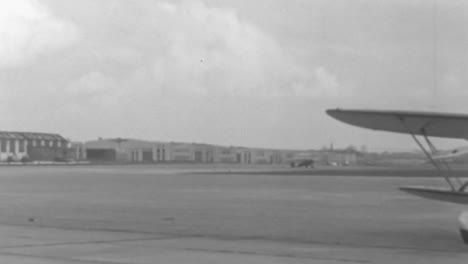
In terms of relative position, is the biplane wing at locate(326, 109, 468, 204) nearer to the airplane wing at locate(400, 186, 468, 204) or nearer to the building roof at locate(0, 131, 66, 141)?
the airplane wing at locate(400, 186, 468, 204)

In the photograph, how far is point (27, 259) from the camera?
1172 cm

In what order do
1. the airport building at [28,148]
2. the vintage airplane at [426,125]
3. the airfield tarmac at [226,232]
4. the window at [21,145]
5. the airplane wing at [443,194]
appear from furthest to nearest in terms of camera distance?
1. the window at [21,145]
2. the airport building at [28,148]
3. the airplane wing at [443,194]
4. the vintage airplane at [426,125]
5. the airfield tarmac at [226,232]

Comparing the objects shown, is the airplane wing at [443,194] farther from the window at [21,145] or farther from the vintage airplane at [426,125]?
the window at [21,145]

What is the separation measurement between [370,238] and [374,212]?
307 inches

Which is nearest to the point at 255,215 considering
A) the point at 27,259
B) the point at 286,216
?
the point at 286,216

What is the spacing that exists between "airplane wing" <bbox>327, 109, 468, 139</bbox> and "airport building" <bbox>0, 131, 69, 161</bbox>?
153707mm

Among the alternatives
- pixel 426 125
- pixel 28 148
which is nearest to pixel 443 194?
pixel 426 125

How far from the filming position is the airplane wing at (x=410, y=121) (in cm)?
1559

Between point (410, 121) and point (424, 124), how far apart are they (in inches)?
13.6

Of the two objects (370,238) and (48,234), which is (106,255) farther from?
(370,238)

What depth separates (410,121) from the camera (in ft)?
54.7

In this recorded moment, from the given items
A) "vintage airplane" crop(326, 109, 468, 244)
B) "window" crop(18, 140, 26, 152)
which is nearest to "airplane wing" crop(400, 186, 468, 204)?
"vintage airplane" crop(326, 109, 468, 244)

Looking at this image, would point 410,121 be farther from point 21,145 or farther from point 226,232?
point 21,145

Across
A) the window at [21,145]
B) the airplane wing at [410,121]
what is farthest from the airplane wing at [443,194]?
the window at [21,145]
